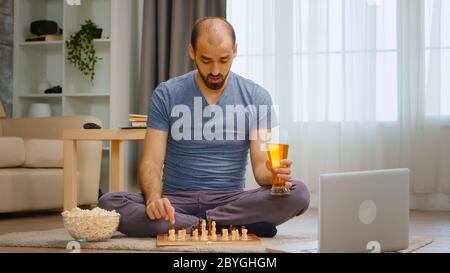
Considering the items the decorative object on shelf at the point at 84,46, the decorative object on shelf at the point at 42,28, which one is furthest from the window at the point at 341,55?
the decorative object on shelf at the point at 42,28

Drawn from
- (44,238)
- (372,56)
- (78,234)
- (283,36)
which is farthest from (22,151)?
(372,56)

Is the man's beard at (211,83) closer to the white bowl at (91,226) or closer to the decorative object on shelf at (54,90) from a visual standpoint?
the white bowl at (91,226)

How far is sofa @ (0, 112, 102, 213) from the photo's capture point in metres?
3.77

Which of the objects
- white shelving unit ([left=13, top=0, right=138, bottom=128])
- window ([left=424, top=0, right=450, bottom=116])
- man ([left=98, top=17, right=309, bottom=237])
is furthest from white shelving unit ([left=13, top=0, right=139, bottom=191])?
man ([left=98, top=17, right=309, bottom=237])

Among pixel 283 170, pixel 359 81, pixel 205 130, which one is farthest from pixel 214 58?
pixel 359 81

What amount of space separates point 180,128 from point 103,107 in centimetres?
298

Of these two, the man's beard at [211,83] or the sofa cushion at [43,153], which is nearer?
the man's beard at [211,83]

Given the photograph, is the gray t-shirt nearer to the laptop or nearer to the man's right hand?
the man's right hand

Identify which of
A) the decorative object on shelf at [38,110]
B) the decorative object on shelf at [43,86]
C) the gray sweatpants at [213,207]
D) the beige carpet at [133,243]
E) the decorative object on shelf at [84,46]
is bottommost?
the beige carpet at [133,243]

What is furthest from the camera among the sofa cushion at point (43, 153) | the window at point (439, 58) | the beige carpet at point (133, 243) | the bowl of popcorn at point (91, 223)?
the window at point (439, 58)

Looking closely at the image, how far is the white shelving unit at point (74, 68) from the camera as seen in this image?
5.01 metres

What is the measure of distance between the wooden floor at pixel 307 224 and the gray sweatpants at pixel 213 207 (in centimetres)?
27

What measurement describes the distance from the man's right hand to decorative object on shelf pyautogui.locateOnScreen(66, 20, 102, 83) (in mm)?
2997

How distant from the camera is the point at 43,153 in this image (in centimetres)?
397
